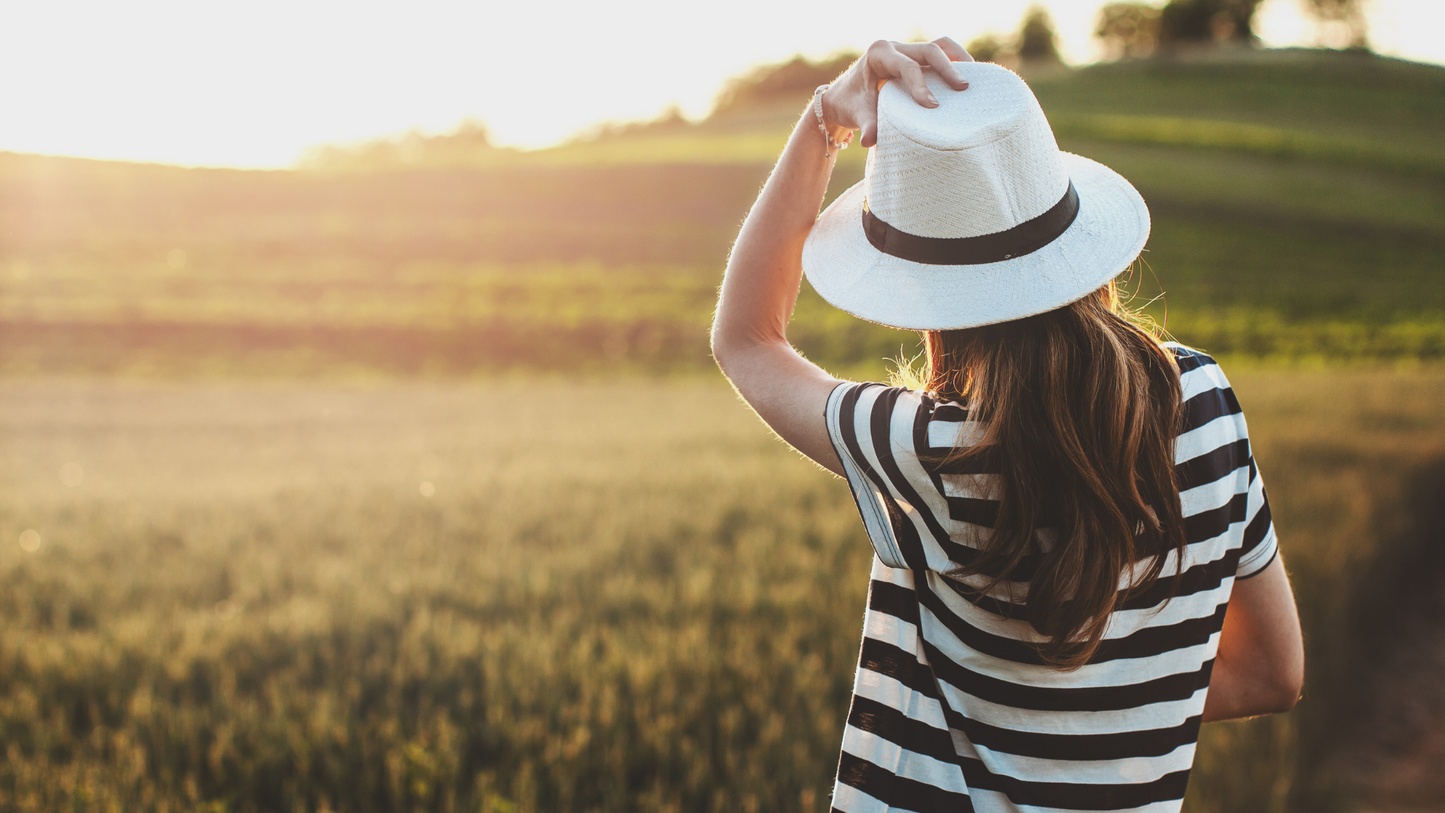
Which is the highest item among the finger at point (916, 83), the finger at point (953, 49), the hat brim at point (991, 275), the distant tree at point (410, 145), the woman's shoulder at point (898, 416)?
the distant tree at point (410, 145)

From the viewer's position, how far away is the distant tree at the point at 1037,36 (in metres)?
94.2

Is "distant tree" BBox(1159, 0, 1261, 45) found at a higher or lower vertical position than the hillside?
higher

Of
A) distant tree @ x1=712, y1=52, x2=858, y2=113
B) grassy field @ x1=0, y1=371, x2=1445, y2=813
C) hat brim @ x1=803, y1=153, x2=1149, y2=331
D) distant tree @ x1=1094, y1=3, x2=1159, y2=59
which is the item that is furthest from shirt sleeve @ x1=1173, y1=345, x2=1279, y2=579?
distant tree @ x1=1094, y1=3, x2=1159, y2=59

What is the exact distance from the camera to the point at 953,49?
136 cm

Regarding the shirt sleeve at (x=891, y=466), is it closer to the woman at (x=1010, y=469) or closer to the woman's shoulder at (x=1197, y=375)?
the woman at (x=1010, y=469)

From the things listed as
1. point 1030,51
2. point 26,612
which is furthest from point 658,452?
point 1030,51

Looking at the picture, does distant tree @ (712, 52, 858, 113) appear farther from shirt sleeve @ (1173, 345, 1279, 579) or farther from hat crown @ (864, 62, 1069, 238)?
shirt sleeve @ (1173, 345, 1279, 579)

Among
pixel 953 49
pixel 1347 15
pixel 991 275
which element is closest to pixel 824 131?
pixel 953 49

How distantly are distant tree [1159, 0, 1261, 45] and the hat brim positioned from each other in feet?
329

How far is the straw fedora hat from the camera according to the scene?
3.86 ft

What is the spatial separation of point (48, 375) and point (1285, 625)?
81.3 ft

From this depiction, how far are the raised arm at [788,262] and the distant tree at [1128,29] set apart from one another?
102 metres

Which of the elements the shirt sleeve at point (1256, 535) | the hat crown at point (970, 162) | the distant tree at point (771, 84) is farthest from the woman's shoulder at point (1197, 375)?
the distant tree at point (771, 84)

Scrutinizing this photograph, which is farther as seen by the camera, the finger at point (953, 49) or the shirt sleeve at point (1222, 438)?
the finger at point (953, 49)
